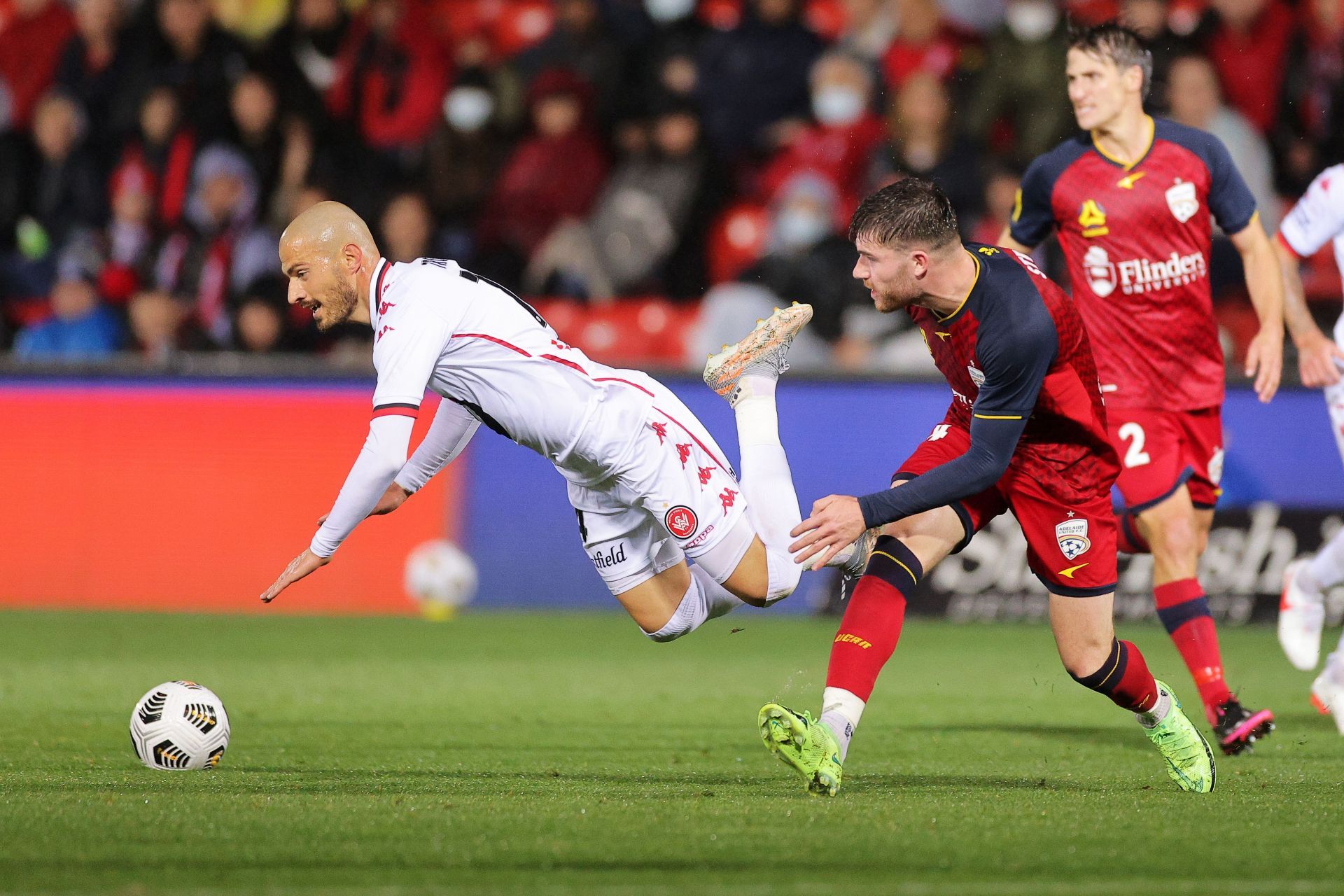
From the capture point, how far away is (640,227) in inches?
513

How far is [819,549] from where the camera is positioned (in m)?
4.72

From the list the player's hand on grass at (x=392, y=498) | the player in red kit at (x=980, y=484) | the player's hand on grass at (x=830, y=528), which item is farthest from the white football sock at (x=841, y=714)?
the player's hand on grass at (x=392, y=498)

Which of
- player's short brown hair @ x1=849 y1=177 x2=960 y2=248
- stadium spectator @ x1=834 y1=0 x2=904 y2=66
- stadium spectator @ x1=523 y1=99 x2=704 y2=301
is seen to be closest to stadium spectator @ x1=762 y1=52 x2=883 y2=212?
stadium spectator @ x1=834 y1=0 x2=904 y2=66

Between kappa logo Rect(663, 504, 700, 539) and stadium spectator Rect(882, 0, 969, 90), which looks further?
stadium spectator Rect(882, 0, 969, 90)

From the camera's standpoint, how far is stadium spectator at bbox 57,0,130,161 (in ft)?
47.1

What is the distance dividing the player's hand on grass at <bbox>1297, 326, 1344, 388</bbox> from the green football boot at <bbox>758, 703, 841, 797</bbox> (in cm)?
307

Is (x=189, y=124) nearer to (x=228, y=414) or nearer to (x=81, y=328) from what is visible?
(x=81, y=328)

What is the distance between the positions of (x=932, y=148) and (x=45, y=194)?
7.18m

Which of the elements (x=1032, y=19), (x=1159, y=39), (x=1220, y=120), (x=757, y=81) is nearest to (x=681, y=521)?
(x=1220, y=120)

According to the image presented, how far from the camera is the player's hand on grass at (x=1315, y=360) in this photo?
6930 mm

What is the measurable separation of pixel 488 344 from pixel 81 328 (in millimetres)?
8526

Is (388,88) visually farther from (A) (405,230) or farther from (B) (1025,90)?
(B) (1025,90)

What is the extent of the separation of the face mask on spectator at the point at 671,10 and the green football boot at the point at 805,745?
389 inches

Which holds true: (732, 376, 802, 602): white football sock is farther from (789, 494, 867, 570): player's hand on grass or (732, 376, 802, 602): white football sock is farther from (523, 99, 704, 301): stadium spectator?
(523, 99, 704, 301): stadium spectator
